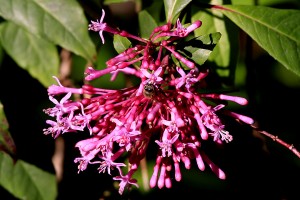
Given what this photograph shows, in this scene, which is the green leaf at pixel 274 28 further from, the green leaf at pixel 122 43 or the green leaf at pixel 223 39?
the green leaf at pixel 122 43

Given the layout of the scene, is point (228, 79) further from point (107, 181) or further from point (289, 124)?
point (289, 124)

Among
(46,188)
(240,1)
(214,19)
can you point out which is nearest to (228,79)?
(214,19)

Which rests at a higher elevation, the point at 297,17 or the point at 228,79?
the point at 297,17

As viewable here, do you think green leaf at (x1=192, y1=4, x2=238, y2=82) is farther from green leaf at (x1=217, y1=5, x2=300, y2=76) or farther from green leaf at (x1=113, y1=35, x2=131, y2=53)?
green leaf at (x1=113, y1=35, x2=131, y2=53)

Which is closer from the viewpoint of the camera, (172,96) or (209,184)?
(172,96)

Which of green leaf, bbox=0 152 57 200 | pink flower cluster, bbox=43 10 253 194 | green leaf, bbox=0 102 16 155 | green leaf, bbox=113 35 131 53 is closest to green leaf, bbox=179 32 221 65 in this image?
pink flower cluster, bbox=43 10 253 194

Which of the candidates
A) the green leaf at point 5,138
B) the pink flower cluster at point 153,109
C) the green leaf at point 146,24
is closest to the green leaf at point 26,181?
the green leaf at point 5,138

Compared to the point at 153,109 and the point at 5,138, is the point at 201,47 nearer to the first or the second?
the point at 153,109
